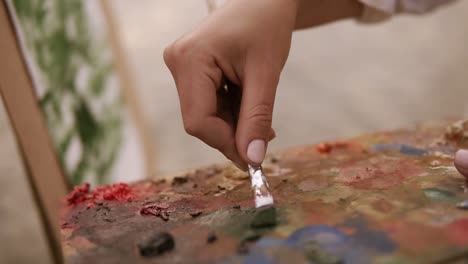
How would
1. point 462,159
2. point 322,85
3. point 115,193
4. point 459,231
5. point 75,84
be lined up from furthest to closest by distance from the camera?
point 322,85, point 75,84, point 115,193, point 462,159, point 459,231

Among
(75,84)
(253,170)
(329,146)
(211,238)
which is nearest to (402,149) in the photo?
(329,146)

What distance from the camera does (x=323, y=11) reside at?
2.48ft

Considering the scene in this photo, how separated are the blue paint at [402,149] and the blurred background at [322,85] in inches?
16.1

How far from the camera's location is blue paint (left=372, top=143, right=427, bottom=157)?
0.61 m

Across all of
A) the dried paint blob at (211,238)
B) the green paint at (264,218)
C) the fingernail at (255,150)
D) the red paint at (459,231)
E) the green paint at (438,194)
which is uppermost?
the fingernail at (255,150)

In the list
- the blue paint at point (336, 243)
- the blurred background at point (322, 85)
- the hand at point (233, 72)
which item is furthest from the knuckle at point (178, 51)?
the blurred background at point (322, 85)

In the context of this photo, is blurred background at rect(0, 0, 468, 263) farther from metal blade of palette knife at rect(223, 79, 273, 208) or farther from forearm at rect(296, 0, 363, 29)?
metal blade of palette knife at rect(223, 79, 273, 208)

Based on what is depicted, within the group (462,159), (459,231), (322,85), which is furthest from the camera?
(322,85)

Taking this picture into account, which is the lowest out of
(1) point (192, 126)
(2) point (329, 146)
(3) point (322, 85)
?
(3) point (322, 85)

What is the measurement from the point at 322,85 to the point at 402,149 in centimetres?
64

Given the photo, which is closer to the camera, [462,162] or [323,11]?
[462,162]

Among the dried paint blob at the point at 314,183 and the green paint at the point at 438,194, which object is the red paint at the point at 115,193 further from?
the green paint at the point at 438,194

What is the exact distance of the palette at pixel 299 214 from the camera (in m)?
0.38

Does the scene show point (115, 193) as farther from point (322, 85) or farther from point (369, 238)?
point (322, 85)
